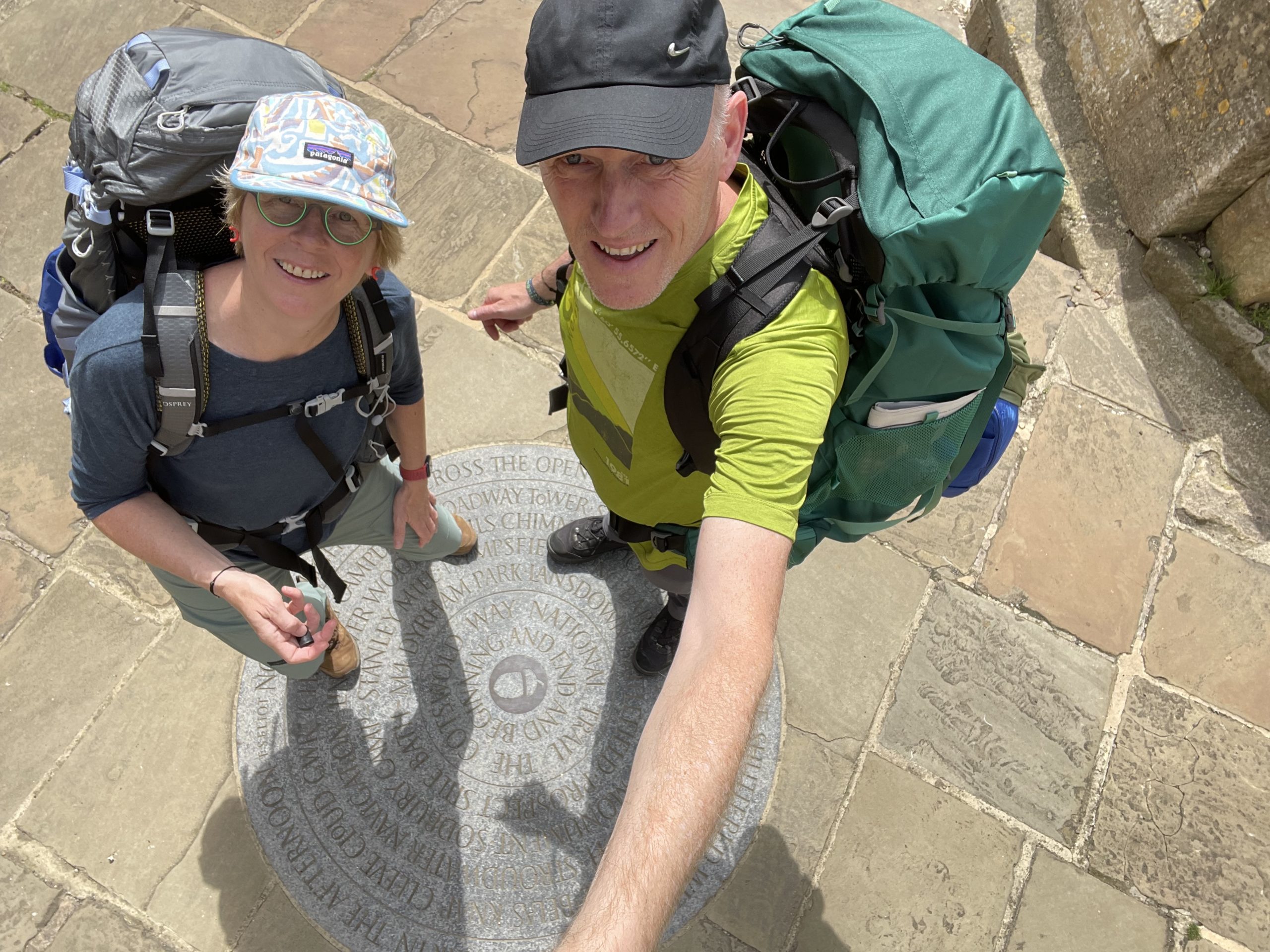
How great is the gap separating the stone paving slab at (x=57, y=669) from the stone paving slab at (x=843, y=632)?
2.45 m

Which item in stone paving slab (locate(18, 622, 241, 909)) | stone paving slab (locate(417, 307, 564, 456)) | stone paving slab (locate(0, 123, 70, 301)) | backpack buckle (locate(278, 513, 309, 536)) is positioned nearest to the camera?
backpack buckle (locate(278, 513, 309, 536))

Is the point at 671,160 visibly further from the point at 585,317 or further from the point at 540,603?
the point at 540,603

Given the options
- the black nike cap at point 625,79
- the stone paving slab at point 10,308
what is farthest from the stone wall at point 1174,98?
the stone paving slab at point 10,308

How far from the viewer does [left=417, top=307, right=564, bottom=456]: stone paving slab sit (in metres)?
3.80

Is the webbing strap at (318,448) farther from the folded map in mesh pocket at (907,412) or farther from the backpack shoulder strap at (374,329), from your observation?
the folded map in mesh pocket at (907,412)

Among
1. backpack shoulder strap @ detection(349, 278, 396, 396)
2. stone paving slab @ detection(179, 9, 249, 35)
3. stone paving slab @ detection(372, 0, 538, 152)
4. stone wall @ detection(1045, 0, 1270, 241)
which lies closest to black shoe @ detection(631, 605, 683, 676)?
backpack shoulder strap @ detection(349, 278, 396, 396)

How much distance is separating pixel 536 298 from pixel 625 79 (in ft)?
3.42

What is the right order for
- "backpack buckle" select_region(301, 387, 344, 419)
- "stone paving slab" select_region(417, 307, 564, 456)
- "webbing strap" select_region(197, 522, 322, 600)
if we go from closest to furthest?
1. "backpack buckle" select_region(301, 387, 344, 419)
2. "webbing strap" select_region(197, 522, 322, 600)
3. "stone paving slab" select_region(417, 307, 564, 456)

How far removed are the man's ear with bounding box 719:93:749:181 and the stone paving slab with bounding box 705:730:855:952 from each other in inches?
86.0

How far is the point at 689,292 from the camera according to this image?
191cm

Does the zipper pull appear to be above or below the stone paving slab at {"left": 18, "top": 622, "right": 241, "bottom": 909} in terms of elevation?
above

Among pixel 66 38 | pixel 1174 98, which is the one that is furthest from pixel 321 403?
pixel 1174 98

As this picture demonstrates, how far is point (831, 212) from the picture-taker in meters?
1.81

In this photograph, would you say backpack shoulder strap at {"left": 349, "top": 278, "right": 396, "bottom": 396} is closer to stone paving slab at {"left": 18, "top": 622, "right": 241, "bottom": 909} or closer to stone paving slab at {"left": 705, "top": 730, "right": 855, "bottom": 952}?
stone paving slab at {"left": 18, "top": 622, "right": 241, "bottom": 909}
